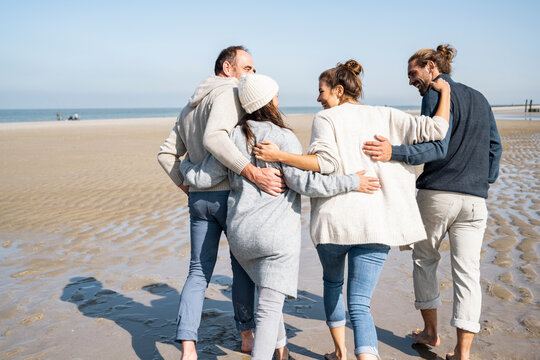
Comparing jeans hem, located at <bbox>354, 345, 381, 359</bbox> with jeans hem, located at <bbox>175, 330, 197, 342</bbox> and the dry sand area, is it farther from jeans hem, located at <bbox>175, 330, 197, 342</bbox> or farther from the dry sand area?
jeans hem, located at <bbox>175, 330, 197, 342</bbox>

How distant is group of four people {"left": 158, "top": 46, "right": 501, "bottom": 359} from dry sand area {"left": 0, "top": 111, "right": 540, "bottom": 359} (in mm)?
610

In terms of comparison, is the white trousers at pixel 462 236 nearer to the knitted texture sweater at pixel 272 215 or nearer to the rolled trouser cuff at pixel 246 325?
the knitted texture sweater at pixel 272 215

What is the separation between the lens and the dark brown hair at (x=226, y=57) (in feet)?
9.92

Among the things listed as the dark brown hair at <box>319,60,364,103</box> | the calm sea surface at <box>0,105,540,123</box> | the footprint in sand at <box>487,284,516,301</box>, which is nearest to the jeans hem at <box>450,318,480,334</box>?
the footprint in sand at <box>487,284,516,301</box>

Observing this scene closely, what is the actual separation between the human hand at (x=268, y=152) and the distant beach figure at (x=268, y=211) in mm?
53

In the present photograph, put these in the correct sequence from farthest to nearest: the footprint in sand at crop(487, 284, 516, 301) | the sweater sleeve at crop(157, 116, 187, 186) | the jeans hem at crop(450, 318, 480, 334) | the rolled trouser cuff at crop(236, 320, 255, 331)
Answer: the footprint in sand at crop(487, 284, 516, 301) → the rolled trouser cuff at crop(236, 320, 255, 331) → the sweater sleeve at crop(157, 116, 187, 186) → the jeans hem at crop(450, 318, 480, 334)

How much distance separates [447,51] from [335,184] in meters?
1.30

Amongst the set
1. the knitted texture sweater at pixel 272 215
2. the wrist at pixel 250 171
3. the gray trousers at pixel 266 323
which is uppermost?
the wrist at pixel 250 171

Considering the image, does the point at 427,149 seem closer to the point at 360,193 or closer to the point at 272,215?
the point at 360,193

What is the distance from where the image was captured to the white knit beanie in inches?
101

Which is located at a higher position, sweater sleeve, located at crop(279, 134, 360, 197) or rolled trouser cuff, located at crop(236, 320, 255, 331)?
sweater sleeve, located at crop(279, 134, 360, 197)

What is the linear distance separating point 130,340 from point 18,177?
8.62 meters

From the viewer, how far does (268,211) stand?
2.59 metres

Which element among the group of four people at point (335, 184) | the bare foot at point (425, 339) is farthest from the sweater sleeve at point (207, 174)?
the bare foot at point (425, 339)
